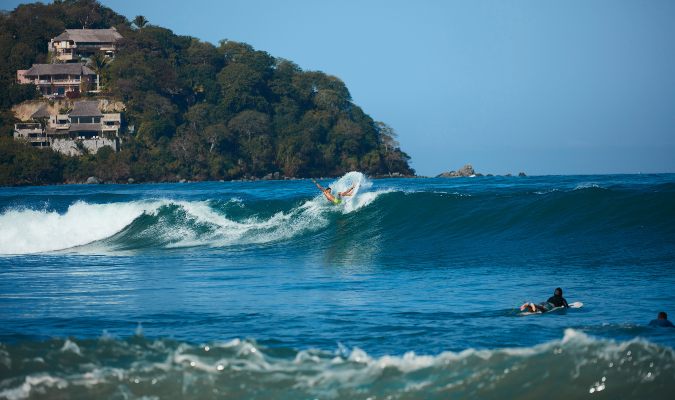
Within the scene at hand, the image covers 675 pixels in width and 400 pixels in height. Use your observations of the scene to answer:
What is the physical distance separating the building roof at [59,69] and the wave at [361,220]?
232 feet

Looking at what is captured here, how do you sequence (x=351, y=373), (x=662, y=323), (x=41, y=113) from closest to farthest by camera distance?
(x=351, y=373) → (x=662, y=323) → (x=41, y=113)

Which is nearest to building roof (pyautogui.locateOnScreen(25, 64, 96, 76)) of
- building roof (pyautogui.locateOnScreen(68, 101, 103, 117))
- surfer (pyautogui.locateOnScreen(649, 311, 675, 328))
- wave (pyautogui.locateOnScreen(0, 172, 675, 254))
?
building roof (pyautogui.locateOnScreen(68, 101, 103, 117))

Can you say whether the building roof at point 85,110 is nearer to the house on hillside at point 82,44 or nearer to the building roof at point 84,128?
the building roof at point 84,128

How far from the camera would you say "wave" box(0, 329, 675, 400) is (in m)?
8.16

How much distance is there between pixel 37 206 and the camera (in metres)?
38.9

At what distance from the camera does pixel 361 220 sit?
27.0 metres

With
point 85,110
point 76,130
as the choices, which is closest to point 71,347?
point 76,130

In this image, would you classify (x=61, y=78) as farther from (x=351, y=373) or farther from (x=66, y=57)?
(x=351, y=373)

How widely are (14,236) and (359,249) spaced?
1254 cm

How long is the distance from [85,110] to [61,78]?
959cm

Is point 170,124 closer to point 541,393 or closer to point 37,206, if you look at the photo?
point 37,206

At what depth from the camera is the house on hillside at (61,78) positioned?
9875 centimetres

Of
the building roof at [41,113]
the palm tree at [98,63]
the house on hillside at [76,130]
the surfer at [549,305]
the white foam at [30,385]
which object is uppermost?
the palm tree at [98,63]

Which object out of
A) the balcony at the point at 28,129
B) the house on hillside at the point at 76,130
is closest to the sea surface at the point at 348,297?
the house on hillside at the point at 76,130
